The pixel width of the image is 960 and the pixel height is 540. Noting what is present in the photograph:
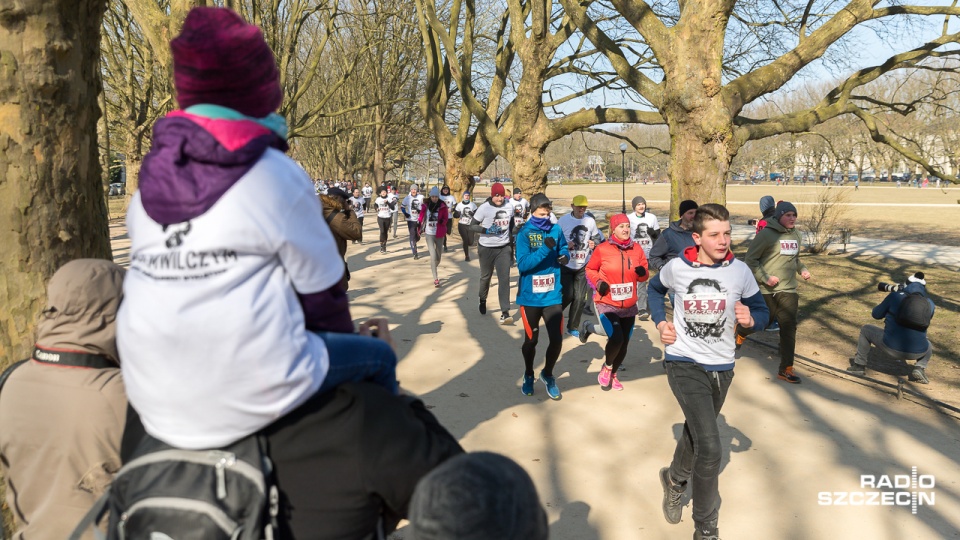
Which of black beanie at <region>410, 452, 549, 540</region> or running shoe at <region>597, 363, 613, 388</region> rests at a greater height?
black beanie at <region>410, 452, 549, 540</region>

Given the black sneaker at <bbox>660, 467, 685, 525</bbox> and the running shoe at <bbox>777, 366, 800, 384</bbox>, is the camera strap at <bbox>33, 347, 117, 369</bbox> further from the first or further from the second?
the running shoe at <bbox>777, 366, 800, 384</bbox>

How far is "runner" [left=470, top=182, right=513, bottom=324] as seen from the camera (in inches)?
381

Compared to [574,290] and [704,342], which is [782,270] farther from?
[704,342]

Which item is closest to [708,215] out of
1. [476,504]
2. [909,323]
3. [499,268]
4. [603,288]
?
[603,288]

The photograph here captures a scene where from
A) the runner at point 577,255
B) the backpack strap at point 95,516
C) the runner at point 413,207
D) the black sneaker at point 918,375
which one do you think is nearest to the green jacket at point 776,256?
the black sneaker at point 918,375

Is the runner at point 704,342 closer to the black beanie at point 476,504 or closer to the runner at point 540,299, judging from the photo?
the runner at point 540,299

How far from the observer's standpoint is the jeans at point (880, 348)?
638 centimetres

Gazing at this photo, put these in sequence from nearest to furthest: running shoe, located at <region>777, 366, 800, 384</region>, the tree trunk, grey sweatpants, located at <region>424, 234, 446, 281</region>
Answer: the tree trunk → running shoe, located at <region>777, 366, 800, 384</region> → grey sweatpants, located at <region>424, 234, 446, 281</region>

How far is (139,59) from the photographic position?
72.4 feet

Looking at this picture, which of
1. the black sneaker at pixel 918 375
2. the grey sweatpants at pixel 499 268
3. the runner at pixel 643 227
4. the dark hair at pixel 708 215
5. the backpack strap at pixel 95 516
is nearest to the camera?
the backpack strap at pixel 95 516

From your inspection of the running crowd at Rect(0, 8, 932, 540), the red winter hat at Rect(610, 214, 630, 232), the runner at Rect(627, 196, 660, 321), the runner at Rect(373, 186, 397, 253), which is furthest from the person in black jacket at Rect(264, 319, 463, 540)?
the runner at Rect(373, 186, 397, 253)

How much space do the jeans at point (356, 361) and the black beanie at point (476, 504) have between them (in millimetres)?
Result: 276

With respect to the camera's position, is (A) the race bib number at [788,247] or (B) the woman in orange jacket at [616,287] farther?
(A) the race bib number at [788,247]

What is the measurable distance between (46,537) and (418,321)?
25.3ft
